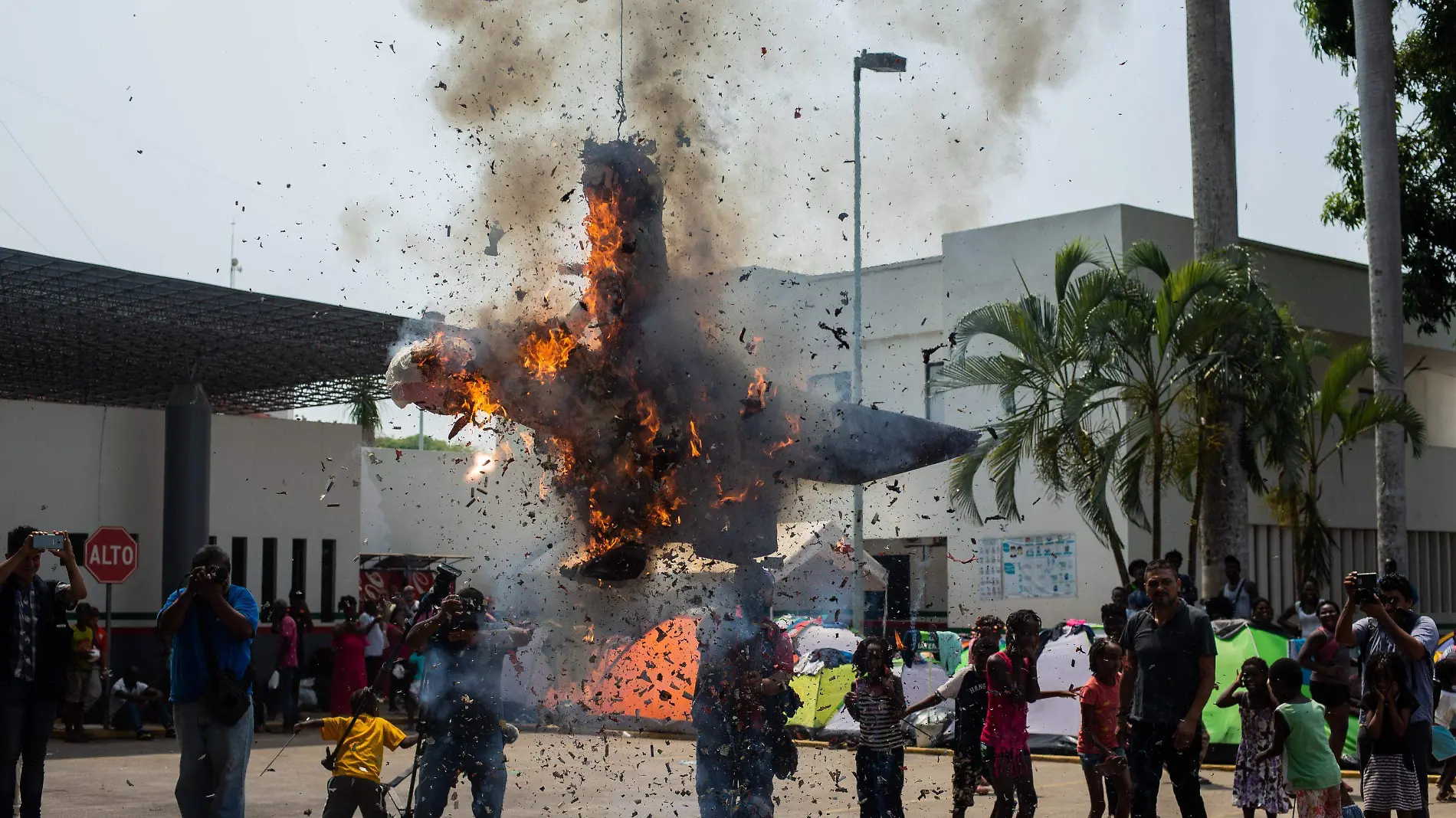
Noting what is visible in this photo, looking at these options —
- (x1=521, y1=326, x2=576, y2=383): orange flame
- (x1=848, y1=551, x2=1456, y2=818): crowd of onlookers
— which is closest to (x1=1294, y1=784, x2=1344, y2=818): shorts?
(x1=848, y1=551, x2=1456, y2=818): crowd of onlookers

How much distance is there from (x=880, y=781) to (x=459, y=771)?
257 centimetres

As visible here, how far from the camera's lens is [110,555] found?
60.5 ft

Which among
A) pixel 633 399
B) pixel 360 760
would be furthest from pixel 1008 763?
pixel 360 760

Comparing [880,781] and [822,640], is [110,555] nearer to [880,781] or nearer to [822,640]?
[822,640]

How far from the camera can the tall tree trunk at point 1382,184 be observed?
19719mm

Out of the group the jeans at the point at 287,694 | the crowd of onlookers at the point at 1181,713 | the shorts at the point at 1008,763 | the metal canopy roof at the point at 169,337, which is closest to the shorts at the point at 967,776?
the crowd of onlookers at the point at 1181,713

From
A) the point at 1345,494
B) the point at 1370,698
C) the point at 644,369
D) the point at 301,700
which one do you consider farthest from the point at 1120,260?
the point at 644,369

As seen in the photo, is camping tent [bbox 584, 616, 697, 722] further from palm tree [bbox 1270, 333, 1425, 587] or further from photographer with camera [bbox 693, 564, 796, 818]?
palm tree [bbox 1270, 333, 1425, 587]

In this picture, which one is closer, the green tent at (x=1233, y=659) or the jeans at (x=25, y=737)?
the jeans at (x=25, y=737)

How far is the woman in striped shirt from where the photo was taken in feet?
30.9

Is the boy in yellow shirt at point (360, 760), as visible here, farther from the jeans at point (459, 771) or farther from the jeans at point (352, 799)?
the jeans at point (459, 771)

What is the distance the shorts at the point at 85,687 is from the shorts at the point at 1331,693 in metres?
13.7

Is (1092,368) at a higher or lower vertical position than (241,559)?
higher

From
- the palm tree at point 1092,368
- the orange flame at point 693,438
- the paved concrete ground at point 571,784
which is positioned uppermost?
the palm tree at point 1092,368
